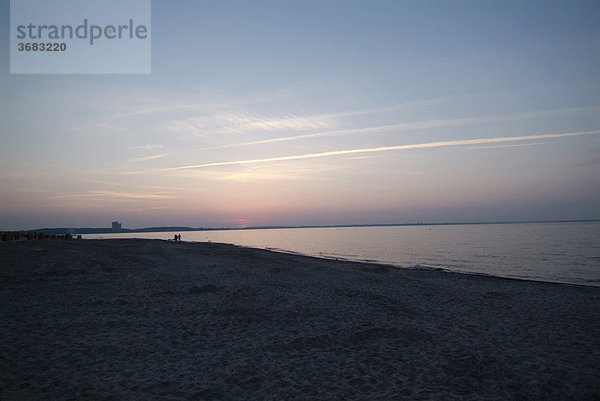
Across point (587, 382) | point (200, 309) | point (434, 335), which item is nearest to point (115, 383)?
point (200, 309)

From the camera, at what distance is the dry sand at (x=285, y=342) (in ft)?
23.8

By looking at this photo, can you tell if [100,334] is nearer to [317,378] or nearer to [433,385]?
[317,378]

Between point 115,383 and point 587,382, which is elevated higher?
point 115,383

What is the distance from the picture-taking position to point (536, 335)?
11.2m

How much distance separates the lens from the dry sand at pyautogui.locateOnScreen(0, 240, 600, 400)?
7.25 metres

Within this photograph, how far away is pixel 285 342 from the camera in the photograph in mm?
10141

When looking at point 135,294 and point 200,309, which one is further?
point 135,294

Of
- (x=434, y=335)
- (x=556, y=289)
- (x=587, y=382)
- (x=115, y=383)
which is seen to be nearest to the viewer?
(x=115, y=383)

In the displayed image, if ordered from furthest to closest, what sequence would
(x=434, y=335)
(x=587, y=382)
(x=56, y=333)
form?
(x=434, y=335)
(x=56, y=333)
(x=587, y=382)

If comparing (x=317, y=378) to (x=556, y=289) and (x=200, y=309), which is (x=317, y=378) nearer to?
(x=200, y=309)

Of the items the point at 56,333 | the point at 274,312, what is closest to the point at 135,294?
the point at 56,333

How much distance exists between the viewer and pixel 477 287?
20688mm

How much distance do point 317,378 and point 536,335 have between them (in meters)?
8.08

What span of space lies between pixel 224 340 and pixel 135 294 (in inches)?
297
